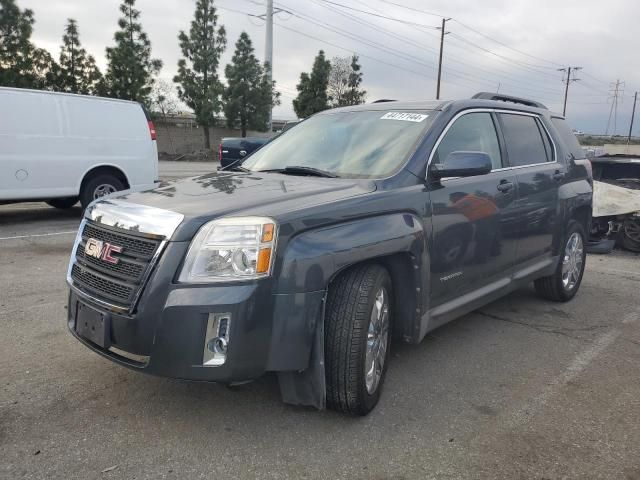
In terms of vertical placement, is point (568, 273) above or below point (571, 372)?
above

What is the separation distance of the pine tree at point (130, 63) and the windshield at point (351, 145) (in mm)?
31927

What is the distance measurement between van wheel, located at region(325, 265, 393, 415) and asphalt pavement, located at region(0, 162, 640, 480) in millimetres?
184

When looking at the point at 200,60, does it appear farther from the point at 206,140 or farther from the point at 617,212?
the point at 617,212

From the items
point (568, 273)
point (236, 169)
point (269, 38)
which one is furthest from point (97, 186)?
point (269, 38)

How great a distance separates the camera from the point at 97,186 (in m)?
9.62

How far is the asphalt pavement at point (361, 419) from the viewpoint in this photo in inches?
104

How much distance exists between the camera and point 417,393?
3408 mm

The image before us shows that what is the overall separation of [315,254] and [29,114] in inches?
304

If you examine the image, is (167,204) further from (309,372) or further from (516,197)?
(516,197)

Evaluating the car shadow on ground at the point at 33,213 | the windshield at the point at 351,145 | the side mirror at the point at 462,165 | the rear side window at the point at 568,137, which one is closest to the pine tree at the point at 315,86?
the car shadow on ground at the point at 33,213

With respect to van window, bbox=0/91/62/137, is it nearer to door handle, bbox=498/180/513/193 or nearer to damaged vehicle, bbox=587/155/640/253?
door handle, bbox=498/180/513/193

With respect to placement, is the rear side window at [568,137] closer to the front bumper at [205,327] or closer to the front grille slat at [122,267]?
the front bumper at [205,327]

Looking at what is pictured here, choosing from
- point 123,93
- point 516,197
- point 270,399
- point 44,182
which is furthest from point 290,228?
point 123,93

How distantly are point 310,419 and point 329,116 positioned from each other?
7.86ft
